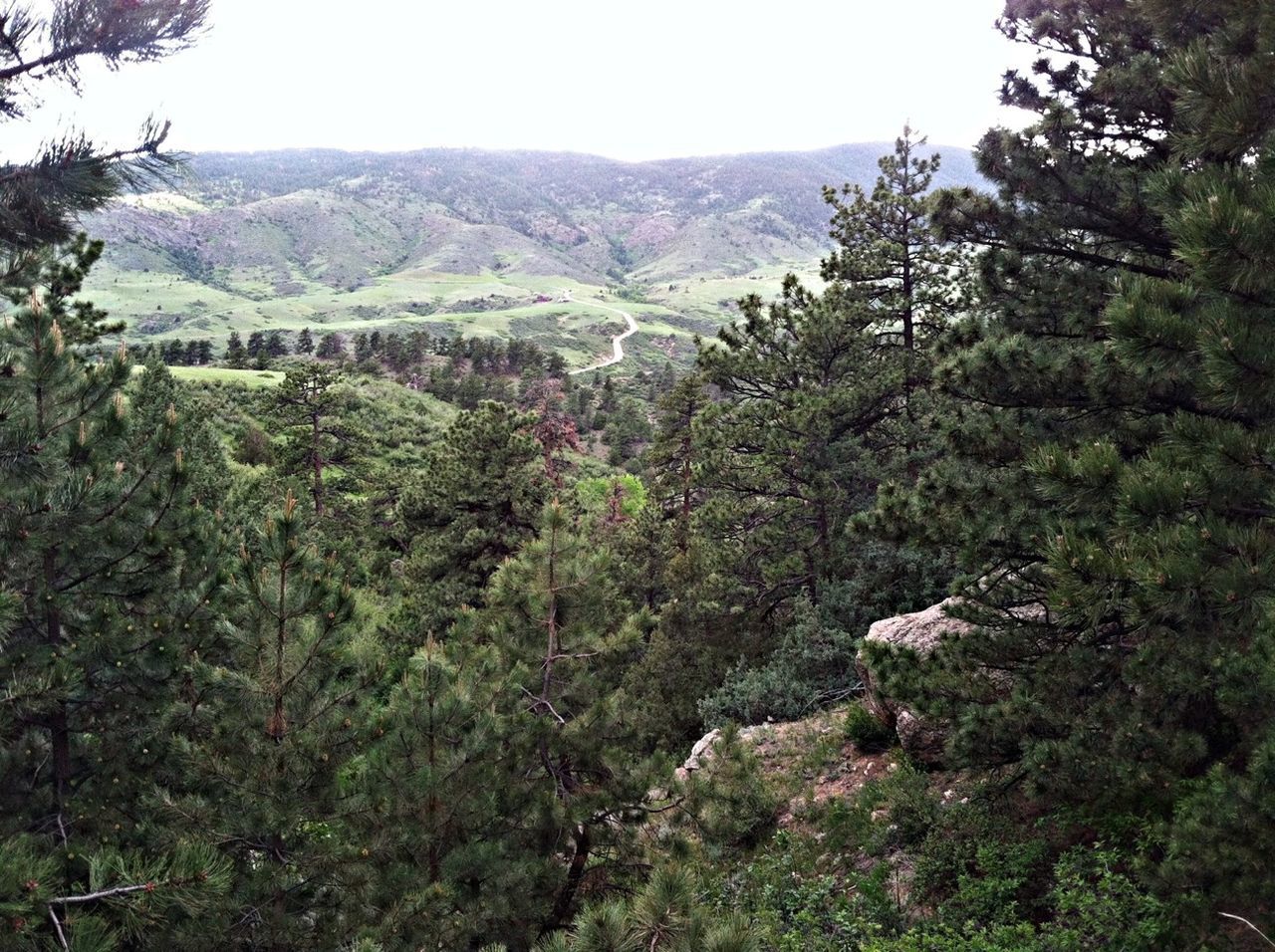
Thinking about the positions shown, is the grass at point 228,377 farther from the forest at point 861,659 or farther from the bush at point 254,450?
the forest at point 861,659

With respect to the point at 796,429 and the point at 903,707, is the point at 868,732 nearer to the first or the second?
the point at 903,707

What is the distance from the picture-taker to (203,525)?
573cm

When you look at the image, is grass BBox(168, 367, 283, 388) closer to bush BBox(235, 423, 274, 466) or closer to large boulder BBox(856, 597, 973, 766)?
bush BBox(235, 423, 274, 466)

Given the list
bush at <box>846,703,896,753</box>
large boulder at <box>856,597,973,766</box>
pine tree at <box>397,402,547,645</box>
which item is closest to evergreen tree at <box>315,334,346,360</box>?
pine tree at <box>397,402,547,645</box>

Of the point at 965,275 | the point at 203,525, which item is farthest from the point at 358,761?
the point at 965,275

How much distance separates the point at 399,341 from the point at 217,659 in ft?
210

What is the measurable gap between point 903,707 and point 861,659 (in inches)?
84.6

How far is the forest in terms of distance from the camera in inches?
144

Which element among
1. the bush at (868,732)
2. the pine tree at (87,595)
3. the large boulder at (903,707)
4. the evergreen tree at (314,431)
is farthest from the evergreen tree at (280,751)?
the evergreen tree at (314,431)

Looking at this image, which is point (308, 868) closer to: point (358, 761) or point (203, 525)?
point (358, 761)

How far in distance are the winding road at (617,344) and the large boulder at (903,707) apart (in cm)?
6844

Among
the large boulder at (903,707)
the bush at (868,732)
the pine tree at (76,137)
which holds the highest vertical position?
the pine tree at (76,137)

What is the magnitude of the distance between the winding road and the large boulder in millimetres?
68441

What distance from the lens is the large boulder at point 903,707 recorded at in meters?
7.71
